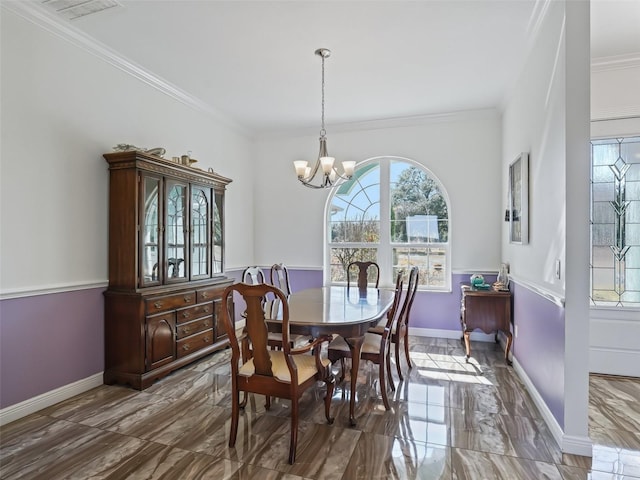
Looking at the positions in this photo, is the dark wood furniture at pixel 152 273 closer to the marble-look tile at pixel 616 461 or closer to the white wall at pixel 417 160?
the white wall at pixel 417 160

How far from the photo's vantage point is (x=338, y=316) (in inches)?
99.3

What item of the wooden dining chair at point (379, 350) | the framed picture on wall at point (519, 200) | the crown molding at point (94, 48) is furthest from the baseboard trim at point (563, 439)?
the crown molding at point (94, 48)

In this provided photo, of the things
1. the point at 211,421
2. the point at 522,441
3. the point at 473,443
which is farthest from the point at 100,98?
the point at 522,441

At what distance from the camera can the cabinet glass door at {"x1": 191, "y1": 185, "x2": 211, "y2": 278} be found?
376cm

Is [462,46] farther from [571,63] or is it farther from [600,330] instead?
[600,330]

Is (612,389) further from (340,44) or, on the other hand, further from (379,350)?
(340,44)

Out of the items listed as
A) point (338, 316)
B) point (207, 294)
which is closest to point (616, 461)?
point (338, 316)

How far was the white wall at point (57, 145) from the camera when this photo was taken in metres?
2.49

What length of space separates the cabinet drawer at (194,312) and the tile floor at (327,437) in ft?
1.92

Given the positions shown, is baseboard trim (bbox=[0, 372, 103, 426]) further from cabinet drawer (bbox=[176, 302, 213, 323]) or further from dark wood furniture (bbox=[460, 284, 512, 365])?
dark wood furniture (bbox=[460, 284, 512, 365])

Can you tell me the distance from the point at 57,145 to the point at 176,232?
1181mm

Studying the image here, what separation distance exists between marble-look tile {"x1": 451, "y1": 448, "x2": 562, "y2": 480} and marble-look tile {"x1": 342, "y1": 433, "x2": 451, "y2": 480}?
0.21ft

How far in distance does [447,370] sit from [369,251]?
2.04 metres

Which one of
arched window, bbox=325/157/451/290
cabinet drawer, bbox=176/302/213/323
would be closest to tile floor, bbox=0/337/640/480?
cabinet drawer, bbox=176/302/213/323
